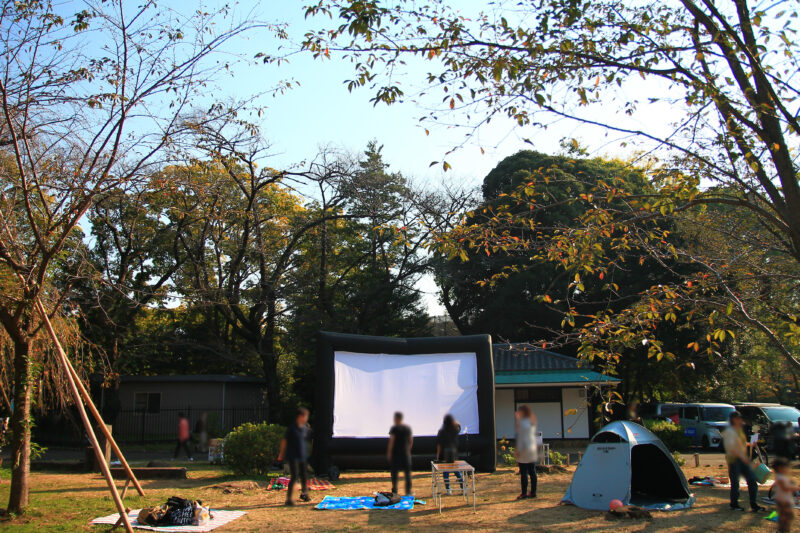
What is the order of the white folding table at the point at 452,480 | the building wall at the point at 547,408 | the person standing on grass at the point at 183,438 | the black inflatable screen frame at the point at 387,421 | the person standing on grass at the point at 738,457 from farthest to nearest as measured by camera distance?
the building wall at the point at 547,408, the person standing on grass at the point at 183,438, the black inflatable screen frame at the point at 387,421, the white folding table at the point at 452,480, the person standing on grass at the point at 738,457

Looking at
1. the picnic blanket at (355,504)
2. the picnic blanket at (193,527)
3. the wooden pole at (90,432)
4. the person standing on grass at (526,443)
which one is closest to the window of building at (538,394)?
the person standing on grass at (526,443)

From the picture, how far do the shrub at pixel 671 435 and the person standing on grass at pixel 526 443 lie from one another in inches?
506

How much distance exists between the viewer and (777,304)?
11.2 meters

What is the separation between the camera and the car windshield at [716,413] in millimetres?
25422

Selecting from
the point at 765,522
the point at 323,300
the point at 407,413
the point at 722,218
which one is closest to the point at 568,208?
the point at 323,300

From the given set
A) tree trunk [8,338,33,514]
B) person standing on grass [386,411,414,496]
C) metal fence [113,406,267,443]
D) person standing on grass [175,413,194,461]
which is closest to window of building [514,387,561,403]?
metal fence [113,406,267,443]

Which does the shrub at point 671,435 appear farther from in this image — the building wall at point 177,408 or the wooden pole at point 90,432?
the wooden pole at point 90,432

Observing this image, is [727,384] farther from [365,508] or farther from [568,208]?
[365,508]

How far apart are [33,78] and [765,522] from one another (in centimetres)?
1313

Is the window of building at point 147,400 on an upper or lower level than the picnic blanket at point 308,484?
upper

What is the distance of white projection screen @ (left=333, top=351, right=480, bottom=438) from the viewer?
14883 millimetres

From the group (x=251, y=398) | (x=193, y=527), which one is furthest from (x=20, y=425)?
(x=251, y=398)

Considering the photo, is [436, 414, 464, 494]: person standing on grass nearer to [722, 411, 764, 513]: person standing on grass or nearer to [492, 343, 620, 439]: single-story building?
[722, 411, 764, 513]: person standing on grass

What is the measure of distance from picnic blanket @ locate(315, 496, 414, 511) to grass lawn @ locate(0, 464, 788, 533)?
10.3 inches
